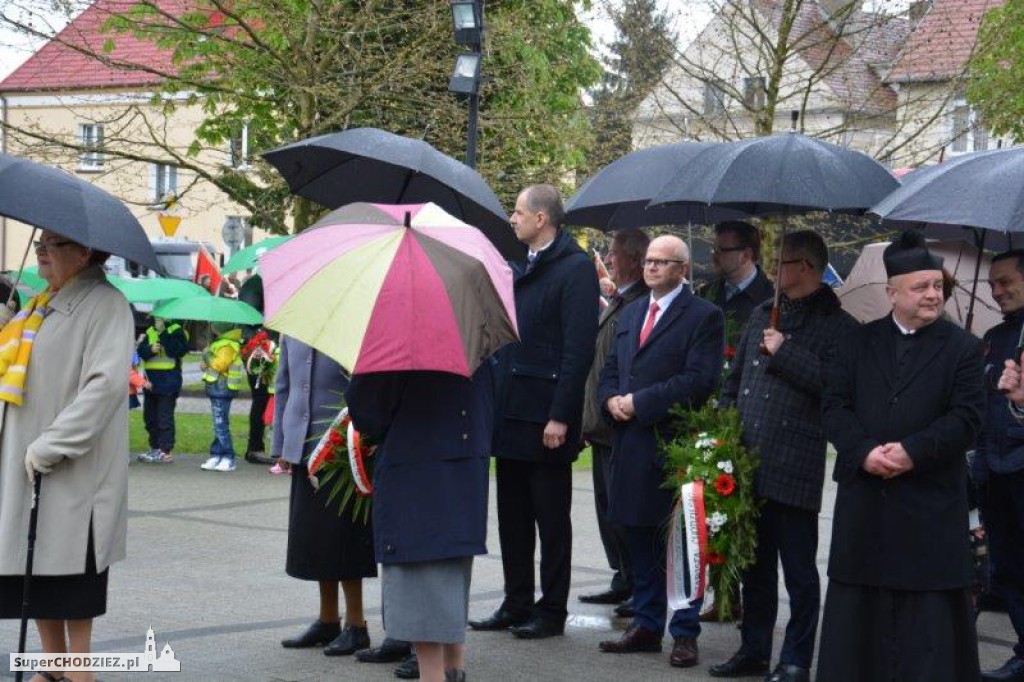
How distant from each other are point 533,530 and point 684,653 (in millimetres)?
1205

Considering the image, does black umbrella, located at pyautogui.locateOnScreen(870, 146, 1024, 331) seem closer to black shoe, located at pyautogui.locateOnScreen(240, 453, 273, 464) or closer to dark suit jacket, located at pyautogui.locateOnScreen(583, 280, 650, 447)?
dark suit jacket, located at pyautogui.locateOnScreen(583, 280, 650, 447)

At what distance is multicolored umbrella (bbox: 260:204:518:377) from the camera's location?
584 cm

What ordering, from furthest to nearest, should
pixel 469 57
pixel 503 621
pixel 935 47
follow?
pixel 935 47 < pixel 469 57 < pixel 503 621

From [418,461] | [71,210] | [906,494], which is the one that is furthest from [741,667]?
[71,210]

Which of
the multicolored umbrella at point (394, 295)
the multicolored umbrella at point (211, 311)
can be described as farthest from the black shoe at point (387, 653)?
the multicolored umbrella at point (211, 311)

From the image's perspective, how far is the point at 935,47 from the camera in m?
21.9

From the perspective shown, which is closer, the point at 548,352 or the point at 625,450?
the point at 625,450

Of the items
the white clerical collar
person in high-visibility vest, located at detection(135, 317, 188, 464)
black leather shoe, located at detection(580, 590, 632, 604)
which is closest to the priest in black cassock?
the white clerical collar

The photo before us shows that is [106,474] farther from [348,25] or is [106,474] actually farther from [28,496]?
[348,25]

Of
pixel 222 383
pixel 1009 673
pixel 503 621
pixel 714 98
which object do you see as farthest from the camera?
pixel 714 98

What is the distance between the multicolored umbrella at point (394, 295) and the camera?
19.1 feet

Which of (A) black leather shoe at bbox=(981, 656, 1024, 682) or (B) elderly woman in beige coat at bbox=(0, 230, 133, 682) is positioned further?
(A) black leather shoe at bbox=(981, 656, 1024, 682)

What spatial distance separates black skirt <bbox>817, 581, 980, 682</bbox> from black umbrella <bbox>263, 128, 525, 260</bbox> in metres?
2.43

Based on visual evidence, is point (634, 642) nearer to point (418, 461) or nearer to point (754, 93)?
point (418, 461)
